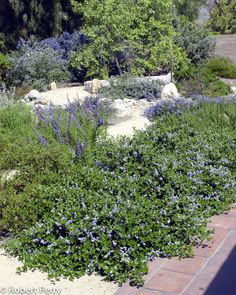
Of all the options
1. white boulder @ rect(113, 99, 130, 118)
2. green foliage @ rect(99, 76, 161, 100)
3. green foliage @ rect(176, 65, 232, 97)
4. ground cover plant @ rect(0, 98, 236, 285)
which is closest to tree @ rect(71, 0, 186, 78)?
green foliage @ rect(176, 65, 232, 97)

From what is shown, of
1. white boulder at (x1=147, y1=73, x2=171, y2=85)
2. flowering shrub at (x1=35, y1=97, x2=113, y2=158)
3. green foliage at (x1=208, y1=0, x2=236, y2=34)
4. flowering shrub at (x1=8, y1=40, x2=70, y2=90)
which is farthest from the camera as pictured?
green foliage at (x1=208, y1=0, x2=236, y2=34)

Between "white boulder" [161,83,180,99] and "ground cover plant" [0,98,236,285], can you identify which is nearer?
"ground cover plant" [0,98,236,285]

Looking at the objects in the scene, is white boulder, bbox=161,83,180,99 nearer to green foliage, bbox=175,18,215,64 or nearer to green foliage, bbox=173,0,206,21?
green foliage, bbox=175,18,215,64

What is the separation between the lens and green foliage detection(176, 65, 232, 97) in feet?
39.9

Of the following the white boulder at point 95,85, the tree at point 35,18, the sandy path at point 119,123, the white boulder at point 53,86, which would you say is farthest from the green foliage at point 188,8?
the white boulder at point 95,85

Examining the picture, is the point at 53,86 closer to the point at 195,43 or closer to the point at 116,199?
the point at 195,43

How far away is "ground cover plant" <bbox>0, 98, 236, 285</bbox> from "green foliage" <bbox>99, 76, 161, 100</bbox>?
524 cm

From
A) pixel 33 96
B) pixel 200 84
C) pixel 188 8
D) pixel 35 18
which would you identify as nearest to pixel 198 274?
pixel 200 84

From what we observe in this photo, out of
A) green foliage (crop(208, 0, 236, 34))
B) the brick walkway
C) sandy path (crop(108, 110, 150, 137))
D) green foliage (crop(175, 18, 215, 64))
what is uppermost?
the brick walkway

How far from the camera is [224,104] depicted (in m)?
8.23

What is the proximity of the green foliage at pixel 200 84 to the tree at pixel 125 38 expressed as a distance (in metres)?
0.68

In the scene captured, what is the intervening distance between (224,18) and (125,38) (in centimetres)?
1419

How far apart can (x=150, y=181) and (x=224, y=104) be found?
3.34 metres

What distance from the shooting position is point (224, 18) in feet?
89.8
